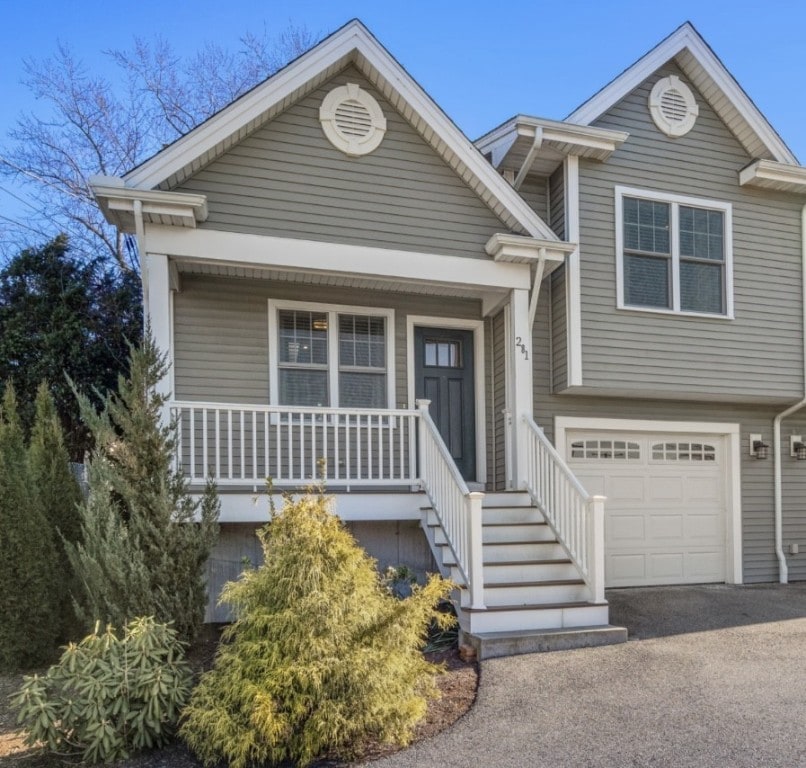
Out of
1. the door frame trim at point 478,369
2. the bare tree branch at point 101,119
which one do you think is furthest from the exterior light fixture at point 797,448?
the bare tree branch at point 101,119

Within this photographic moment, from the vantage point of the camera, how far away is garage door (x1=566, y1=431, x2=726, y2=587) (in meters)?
8.45

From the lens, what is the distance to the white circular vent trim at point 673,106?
8.39 metres

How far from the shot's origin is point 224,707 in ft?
12.5

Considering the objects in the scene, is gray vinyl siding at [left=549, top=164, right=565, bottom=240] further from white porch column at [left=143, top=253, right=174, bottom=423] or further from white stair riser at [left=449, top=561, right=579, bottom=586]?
white porch column at [left=143, top=253, right=174, bottom=423]

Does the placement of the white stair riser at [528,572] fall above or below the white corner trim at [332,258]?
below

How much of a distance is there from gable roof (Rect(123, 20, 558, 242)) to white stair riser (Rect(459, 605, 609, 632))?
12.6 feet

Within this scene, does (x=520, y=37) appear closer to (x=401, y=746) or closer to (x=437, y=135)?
(x=437, y=135)

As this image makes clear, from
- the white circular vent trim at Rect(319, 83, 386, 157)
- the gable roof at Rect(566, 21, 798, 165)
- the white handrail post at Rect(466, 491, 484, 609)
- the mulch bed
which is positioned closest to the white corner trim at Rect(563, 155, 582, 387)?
the gable roof at Rect(566, 21, 798, 165)

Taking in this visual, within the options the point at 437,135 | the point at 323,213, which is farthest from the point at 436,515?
the point at 437,135

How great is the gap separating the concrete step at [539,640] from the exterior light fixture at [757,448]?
4.56 m

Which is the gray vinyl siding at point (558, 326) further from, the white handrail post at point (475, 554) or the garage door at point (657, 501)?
the white handrail post at point (475, 554)

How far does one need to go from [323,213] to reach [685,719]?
17.5 feet

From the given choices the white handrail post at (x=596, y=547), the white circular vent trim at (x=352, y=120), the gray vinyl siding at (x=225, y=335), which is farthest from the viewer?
the gray vinyl siding at (x=225, y=335)

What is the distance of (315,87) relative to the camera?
689 centimetres
